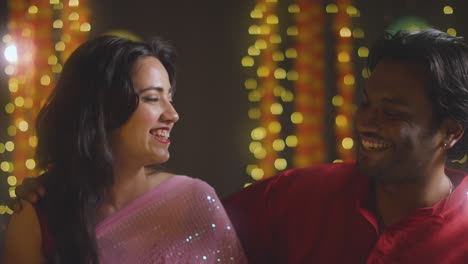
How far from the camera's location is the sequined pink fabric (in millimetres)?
1669

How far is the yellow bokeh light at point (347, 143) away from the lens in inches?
111

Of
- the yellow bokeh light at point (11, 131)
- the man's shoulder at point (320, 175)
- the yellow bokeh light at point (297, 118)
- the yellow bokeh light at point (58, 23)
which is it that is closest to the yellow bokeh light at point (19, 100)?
the yellow bokeh light at point (11, 131)

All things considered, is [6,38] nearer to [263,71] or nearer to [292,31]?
[263,71]

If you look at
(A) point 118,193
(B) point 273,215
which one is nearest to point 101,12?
(A) point 118,193

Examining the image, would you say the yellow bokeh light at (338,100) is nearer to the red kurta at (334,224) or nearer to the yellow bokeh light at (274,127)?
the yellow bokeh light at (274,127)

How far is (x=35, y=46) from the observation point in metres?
2.96

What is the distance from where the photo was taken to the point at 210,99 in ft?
9.55

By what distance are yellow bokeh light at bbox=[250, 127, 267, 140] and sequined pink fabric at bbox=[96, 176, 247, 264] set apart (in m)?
1.09

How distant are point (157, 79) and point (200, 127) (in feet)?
3.84

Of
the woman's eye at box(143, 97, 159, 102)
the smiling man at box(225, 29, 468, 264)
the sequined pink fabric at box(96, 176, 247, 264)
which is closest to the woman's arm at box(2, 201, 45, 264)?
the sequined pink fabric at box(96, 176, 247, 264)

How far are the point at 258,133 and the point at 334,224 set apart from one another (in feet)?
4.08

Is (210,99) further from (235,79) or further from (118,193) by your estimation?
(118,193)

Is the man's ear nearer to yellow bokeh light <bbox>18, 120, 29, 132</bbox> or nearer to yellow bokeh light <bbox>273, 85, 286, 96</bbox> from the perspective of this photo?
yellow bokeh light <bbox>273, 85, 286, 96</bbox>

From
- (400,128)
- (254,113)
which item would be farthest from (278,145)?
(400,128)
